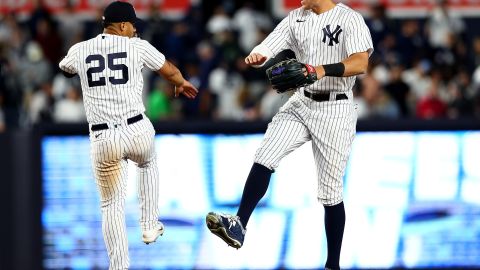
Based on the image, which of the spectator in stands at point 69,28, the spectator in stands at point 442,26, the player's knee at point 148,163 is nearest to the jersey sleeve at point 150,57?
the player's knee at point 148,163

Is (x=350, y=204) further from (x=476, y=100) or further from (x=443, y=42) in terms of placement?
(x=443, y=42)

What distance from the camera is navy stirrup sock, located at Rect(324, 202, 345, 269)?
9.60 metres

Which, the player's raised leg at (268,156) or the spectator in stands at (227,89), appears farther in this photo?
the spectator in stands at (227,89)

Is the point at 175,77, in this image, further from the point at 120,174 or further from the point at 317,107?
the point at 317,107

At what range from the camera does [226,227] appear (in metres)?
9.05

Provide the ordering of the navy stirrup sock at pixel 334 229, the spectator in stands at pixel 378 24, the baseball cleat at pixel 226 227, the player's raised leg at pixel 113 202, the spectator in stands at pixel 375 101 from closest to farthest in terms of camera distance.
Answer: the baseball cleat at pixel 226 227 → the player's raised leg at pixel 113 202 → the navy stirrup sock at pixel 334 229 → the spectator in stands at pixel 375 101 → the spectator in stands at pixel 378 24

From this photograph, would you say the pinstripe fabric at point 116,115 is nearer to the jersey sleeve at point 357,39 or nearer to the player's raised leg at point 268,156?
the player's raised leg at point 268,156

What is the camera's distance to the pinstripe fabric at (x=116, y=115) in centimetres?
923

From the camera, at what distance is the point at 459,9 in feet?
63.0

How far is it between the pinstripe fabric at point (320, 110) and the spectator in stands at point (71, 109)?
21.4ft

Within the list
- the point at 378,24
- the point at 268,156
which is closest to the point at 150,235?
the point at 268,156

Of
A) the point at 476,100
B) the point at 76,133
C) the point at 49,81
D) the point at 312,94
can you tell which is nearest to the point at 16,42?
the point at 49,81

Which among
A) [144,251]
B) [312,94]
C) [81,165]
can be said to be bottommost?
[144,251]

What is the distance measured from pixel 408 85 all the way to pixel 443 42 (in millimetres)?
1629
